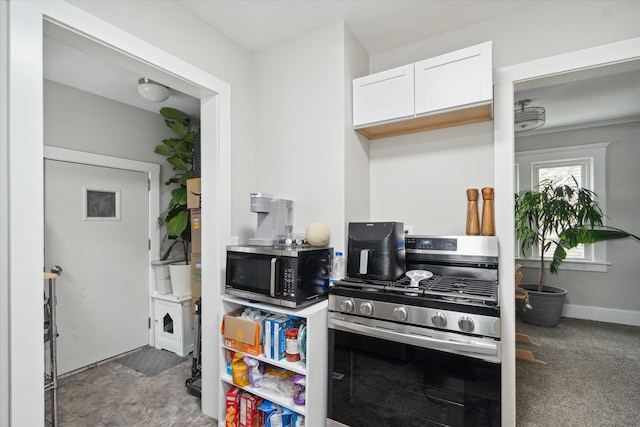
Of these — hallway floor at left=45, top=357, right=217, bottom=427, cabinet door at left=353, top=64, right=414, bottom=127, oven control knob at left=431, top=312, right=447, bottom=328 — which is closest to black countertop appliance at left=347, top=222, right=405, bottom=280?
oven control knob at left=431, top=312, right=447, bottom=328

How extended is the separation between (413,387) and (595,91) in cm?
344

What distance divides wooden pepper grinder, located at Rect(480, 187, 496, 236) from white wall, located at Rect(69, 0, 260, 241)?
5.18ft

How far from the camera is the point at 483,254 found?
6.11 ft

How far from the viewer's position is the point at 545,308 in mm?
3830

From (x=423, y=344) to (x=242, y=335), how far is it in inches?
39.6

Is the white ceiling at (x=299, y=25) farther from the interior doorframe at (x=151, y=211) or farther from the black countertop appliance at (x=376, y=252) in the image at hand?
the black countertop appliance at (x=376, y=252)

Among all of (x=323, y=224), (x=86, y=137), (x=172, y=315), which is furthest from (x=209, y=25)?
(x=172, y=315)

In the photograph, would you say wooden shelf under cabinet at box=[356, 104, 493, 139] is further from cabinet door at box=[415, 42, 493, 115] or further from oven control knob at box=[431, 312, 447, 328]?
oven control knob at box=[431, 312, 447, 328]

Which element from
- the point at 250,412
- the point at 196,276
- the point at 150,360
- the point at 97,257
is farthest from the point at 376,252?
the point at 97,257

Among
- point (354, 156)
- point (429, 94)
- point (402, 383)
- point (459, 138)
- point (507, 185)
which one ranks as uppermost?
point (429, 94)

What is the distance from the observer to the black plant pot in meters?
3.81

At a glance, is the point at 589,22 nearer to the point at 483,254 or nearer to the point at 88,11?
the point at 483,254

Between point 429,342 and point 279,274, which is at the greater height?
point 279,274

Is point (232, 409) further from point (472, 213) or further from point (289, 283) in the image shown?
point (472, 213)
